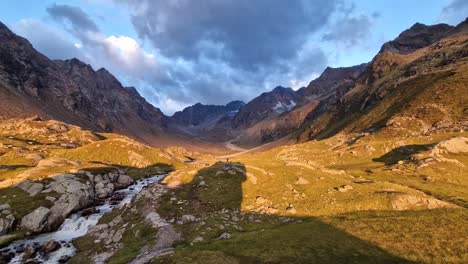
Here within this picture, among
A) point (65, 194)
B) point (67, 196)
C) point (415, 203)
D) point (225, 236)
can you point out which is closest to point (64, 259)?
point (225, 236)

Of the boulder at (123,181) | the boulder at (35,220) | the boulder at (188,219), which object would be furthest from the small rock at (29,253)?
the boulder at (123,181)

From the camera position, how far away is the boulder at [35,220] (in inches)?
2591

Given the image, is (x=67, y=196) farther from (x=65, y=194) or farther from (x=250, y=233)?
(x=250, y=233)

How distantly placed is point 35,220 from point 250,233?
1807 inches

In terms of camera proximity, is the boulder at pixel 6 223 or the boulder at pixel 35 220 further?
the boulder at pixel 35 220

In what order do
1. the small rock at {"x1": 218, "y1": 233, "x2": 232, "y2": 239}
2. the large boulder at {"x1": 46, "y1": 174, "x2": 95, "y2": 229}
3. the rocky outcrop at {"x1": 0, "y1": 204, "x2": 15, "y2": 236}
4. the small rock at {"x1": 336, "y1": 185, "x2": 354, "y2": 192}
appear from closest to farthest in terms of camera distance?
the small rock at {"x1": 218, "y1": 233, "x2": 232, "y2": 239}, the small rock at {"x1": 336, "y1": 185, "x2": 354, "y2": 192}, the rocky outcrop at {"x1": 0, "y1": 204, "x2": 15, "y2": 236}, the large boulder at {"x1": 46, "y1": 174, "x2": 95, "y2": 229}

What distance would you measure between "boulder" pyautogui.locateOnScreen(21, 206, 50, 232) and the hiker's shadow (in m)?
25.3

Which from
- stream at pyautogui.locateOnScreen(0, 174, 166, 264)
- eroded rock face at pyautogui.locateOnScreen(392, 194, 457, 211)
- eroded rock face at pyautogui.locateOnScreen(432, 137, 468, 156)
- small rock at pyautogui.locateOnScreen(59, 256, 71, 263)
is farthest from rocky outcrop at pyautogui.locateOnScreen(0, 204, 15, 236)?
eroded rock face at pyautogui.locateOnScreen(432, 137, 468, 156)

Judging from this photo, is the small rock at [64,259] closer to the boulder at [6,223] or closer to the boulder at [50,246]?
the boulder at [50,246]

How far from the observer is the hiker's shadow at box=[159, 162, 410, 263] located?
37.7 m

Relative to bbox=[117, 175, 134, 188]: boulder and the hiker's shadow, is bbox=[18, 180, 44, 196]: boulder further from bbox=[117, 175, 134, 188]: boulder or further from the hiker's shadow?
the hiker's shadow

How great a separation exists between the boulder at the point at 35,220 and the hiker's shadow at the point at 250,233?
25.3m

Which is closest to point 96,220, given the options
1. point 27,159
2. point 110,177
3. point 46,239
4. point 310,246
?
point 46,239

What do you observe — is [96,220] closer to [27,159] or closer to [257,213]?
[257,213]
